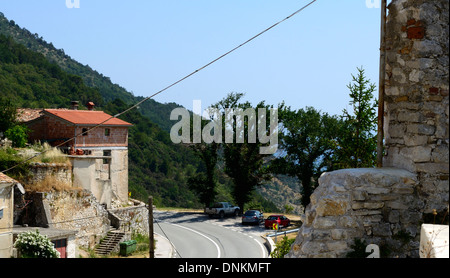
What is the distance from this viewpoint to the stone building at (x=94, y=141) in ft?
112

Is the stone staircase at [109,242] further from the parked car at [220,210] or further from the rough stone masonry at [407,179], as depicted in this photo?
the rough stone masonry at [407,179]

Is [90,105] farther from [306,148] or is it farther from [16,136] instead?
[306,148]

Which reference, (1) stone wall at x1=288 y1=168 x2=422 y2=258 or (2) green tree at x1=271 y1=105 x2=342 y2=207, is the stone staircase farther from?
(1) stone wall at x1=288 y1=168 x2=422 y2=258

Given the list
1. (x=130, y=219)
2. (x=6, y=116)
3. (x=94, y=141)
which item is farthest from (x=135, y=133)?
(x=130, y=219)

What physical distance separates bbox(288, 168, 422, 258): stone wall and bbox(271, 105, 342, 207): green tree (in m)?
38.6

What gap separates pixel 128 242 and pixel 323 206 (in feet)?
85.1

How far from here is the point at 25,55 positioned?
81.8m

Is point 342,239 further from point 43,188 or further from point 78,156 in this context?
point 78,156

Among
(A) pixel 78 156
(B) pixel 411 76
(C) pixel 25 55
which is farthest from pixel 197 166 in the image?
(B) pixel 411 76

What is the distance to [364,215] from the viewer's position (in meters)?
5.94

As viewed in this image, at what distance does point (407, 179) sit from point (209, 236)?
2881 cm

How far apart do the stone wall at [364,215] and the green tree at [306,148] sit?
38.6 metres

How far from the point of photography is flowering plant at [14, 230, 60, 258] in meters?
22.6

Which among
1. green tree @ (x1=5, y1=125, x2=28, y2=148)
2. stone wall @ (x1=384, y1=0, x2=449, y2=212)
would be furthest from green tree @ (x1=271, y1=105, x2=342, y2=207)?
stone wall @ (x1=384, y1=0, x2=449, y2=212)
